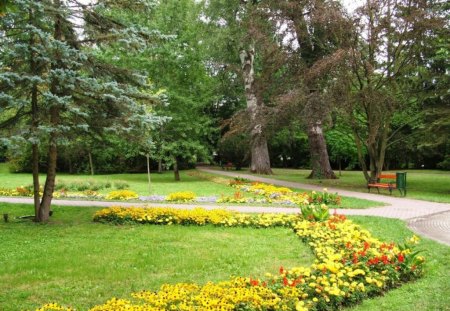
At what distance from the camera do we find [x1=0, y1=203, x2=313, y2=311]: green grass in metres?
5.48

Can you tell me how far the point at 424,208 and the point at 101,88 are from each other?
9.42 metres

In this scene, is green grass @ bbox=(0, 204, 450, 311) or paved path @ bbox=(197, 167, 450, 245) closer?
green grass @ bbox=(0, 204, 450, 311)

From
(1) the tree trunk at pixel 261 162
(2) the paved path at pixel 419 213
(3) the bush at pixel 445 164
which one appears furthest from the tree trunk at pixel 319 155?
(3) the bush at pixel 445 164

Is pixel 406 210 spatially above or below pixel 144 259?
above

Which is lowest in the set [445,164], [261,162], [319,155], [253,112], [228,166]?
[228,166]

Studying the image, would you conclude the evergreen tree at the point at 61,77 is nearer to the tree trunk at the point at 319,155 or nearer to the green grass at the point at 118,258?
the green grass at the point at 118,258

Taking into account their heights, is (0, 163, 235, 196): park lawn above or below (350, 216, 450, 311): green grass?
above

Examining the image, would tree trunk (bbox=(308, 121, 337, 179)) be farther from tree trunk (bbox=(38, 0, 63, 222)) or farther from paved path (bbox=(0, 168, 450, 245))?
tree trunk (bbox=(38, 0, 63, 222))

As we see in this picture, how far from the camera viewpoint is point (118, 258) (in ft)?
22.8

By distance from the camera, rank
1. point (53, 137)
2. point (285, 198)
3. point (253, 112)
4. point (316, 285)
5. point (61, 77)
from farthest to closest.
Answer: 1. point (253, 112)
2. point (285, 198)
3. point (53, 137)
4. point (61, 77)
5. point (316, 285)

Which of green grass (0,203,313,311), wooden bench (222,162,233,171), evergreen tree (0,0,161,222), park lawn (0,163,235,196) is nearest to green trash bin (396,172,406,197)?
park lawn (0,163,235,196)

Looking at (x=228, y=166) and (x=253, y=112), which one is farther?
(x=228, y=166)

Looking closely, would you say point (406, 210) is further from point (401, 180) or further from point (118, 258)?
point (118, 258)

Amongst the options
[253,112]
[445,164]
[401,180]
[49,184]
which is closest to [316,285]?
[49,184]
